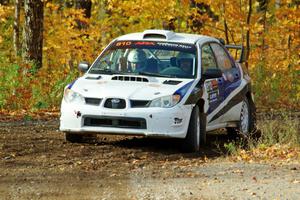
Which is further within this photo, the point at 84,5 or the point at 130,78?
the point at 84,5

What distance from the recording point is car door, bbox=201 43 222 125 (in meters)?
12.3

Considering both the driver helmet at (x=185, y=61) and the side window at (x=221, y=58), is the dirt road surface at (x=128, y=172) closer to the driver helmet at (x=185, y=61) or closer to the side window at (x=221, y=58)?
the driver helmet at (x=185, y=61)

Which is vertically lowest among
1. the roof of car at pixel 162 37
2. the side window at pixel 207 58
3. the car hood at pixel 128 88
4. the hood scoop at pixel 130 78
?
the car hood at pixel 128 88

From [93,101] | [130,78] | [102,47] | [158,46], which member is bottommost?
[102,47]

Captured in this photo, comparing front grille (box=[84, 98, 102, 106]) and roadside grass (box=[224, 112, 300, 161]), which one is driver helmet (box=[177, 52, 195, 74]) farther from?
front grille (box=[84, 98, 102, 106])

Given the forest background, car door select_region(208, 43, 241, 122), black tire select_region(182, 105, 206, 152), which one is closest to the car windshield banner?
car door select_region(208, 43, 241, 122)

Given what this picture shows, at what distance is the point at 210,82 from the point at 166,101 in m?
1.39

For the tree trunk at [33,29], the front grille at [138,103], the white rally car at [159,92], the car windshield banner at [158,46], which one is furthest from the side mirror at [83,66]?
the tree trunk at [33,29]

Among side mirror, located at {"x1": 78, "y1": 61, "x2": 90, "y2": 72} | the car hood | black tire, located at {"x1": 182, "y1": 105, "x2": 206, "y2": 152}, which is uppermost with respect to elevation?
side mirror, located at {"x1": 78, "y1": 61, "x2": 90, "y2": 72}

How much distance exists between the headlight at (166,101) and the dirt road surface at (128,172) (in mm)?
662

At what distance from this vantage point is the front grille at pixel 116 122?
441 inches

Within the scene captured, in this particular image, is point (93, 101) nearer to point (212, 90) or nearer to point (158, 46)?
point (158, 46)

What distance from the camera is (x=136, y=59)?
12578 mm

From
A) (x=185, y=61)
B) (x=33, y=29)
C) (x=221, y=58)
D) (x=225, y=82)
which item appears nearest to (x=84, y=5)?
(x=33, y=29)
